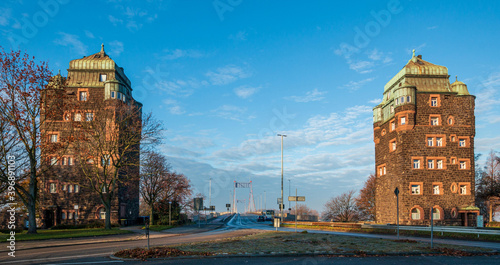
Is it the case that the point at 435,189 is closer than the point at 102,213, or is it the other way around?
the point at 435,189

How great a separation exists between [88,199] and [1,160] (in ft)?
78.8

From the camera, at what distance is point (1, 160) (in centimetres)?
3200

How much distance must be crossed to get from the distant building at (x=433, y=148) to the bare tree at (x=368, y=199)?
27446 millimetres

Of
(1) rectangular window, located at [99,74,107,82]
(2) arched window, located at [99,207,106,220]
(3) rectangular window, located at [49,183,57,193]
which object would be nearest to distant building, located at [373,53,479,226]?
(2) arched window, located at [99,207,106,220]

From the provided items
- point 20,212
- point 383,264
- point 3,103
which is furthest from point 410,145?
point 20,212

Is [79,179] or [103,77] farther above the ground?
[103,77]

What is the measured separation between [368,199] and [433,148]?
32268 mm

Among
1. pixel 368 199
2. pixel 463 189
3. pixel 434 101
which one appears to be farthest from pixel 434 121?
pixel 368 199

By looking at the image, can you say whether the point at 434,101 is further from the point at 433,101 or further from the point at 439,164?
the point at 439,164

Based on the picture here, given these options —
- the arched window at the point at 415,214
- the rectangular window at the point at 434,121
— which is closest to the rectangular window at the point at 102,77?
the rectangular window at the point at 434,121

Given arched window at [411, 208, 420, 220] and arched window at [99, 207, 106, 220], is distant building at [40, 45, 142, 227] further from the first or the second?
arched window at [411, 208, 420, 220]

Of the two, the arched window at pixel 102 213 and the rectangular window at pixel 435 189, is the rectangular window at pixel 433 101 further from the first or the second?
the arched window at pixel 102 213

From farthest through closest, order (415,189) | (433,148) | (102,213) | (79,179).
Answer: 1. (102,213)
2. (79,179)
3. (433,148)
4. (415,189)

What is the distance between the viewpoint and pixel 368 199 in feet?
272
